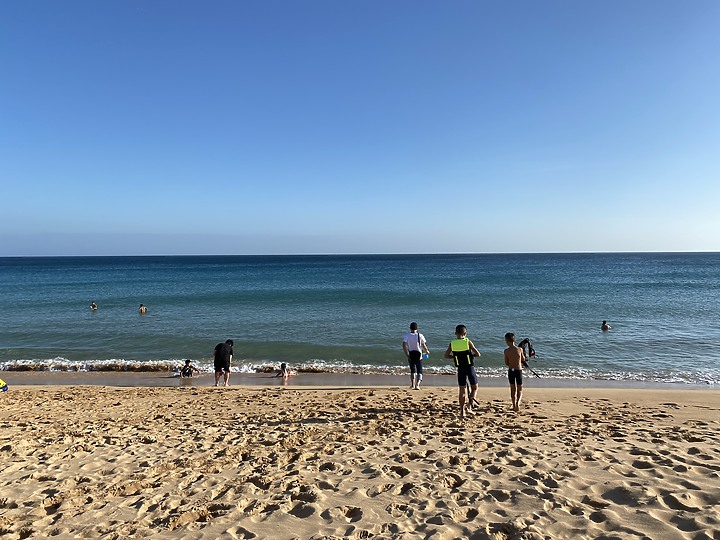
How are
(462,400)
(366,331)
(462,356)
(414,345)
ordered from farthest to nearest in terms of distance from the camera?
(366,331) → (414,345) → (462,400) → (462,356)

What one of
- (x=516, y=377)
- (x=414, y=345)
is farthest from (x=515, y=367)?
(x=414, y=345)

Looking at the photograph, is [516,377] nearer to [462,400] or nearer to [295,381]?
[462,400]

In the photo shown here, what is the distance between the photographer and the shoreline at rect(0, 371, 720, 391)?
1226cm

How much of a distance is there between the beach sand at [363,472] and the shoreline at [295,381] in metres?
3.47

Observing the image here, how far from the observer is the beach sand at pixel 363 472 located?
394cm

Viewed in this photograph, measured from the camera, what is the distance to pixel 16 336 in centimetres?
2044

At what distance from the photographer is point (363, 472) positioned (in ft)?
17.0

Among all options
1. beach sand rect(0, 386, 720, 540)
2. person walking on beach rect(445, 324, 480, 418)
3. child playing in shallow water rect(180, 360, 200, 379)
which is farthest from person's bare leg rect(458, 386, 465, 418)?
child playing in shallow water rect(180, 360, 200, 379)

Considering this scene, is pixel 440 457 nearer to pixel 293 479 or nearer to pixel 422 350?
pixel 293 479

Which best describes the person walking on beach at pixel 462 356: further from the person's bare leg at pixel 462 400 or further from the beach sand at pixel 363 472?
the beach sand at pixel 363 472

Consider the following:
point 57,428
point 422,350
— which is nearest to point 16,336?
point 57,428

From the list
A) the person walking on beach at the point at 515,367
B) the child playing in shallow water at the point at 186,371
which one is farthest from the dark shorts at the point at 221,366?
the person walking on beach at the point at 515,367

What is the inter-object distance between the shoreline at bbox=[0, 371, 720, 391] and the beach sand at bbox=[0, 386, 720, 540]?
347 centimetres

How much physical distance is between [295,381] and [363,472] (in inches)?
330
